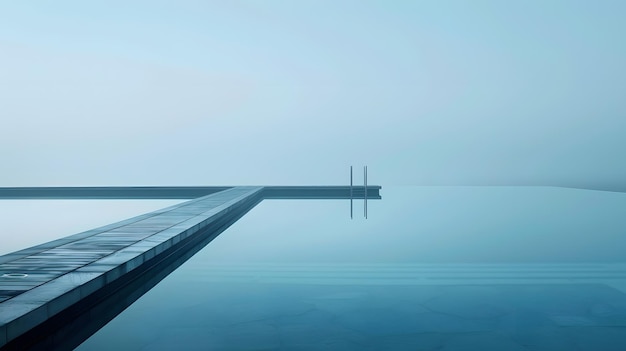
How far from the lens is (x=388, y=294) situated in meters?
4.84

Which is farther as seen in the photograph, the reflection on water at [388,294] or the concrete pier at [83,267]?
the reflection on water at [388,294]

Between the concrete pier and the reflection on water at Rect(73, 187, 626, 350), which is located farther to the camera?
the reflection on water at Rect(73, 187, 626, 350)

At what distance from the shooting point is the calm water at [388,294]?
3.56 m

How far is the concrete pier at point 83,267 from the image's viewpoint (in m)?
3.15

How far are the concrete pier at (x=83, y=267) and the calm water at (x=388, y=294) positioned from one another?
24 centimetres

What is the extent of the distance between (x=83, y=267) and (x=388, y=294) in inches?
100

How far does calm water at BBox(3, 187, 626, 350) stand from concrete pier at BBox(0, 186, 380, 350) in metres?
0.24

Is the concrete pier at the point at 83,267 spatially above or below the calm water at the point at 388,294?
above

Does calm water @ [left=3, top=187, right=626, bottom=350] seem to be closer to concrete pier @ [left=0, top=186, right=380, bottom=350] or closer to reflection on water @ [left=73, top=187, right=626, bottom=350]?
reflection on water @ [left=73, top=187, right=626, bottom=350]

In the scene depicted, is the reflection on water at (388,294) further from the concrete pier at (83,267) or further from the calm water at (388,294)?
the concrete pier at (83,267)

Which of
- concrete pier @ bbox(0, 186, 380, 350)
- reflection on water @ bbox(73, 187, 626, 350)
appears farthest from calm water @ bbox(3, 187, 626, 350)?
concrete pier @ bbox(0, 186, 380, 350)

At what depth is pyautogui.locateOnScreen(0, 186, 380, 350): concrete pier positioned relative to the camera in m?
3.15

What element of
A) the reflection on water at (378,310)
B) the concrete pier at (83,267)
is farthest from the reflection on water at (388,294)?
the concrete pier at (83,267)

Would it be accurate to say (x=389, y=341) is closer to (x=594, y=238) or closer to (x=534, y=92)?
(x=594, y=238)
